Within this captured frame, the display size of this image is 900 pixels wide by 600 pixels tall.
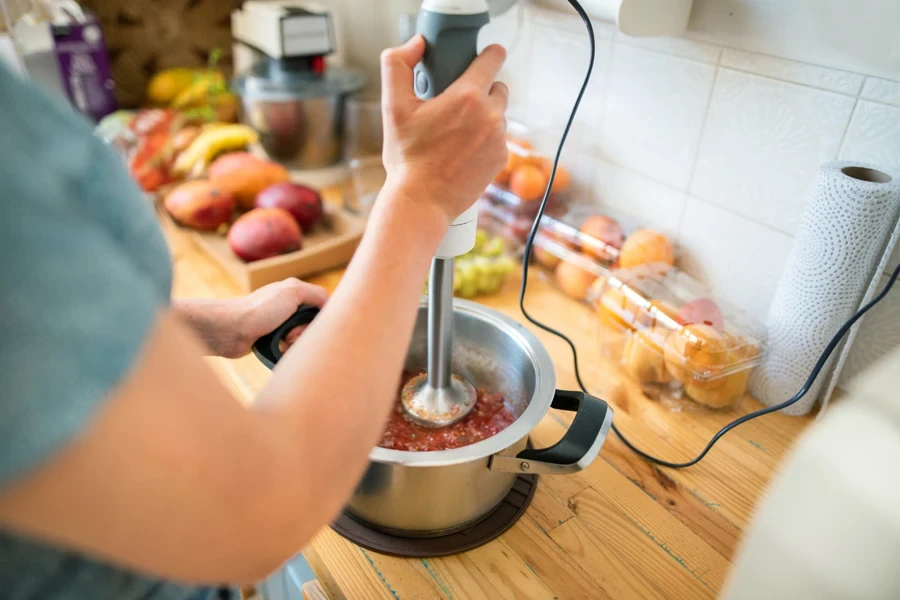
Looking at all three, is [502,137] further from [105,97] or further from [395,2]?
[105,97]

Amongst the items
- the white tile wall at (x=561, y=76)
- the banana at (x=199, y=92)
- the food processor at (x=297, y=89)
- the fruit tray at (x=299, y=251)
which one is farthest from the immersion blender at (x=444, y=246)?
the banana at (x=199, y=92)

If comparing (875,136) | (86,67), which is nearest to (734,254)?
(875,136)

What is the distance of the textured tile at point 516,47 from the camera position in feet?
3.25

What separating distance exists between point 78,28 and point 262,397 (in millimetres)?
1147

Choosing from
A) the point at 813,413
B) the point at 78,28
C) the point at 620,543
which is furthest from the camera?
the point at 78,28

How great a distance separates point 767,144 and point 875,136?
11 centimetres

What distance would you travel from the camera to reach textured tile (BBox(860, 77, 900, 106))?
0.63 m

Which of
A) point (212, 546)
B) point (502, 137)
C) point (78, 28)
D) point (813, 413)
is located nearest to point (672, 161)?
point (813, 413)

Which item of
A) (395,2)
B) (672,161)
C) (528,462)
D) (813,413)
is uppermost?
(395,2)

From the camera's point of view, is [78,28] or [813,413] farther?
[78,28]

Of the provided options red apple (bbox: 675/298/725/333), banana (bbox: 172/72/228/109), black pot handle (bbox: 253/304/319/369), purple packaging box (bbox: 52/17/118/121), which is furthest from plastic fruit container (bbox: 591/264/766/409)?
purple packaging box (bbox: 52/17/118/121)

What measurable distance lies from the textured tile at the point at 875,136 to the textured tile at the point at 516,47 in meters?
0.48

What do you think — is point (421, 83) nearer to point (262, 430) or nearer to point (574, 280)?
point (262, 430)

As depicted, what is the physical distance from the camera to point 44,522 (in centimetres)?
23
